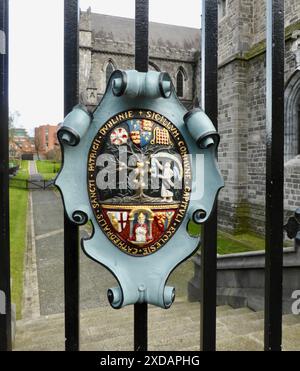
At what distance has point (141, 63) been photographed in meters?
1.31

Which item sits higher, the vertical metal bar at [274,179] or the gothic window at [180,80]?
the gothic window at [180,80]

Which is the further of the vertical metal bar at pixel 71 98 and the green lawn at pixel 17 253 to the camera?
the green lawn at pixel 17 253

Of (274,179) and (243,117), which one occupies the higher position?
(243,117)

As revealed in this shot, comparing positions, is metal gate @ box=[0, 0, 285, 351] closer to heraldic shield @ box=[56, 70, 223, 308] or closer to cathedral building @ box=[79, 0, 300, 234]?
heraldic shield @ box=[56, 70, 223, 308]

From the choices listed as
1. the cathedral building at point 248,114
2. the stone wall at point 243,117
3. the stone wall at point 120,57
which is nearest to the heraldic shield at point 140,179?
the cathedral building at point 248,114

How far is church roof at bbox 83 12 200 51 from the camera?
2414 cm

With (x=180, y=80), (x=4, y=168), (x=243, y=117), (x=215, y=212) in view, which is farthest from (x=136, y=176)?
(x=180, y=80)

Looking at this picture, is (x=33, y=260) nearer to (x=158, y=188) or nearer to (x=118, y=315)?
(x=118, y=315)

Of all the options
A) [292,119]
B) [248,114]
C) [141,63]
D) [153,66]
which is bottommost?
[141,63]

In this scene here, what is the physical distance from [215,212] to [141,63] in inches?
26.4

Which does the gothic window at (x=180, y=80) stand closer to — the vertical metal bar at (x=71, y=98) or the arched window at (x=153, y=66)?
the arched window at (x=153, y=66)

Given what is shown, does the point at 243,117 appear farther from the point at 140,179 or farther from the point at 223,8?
the point at 140,179

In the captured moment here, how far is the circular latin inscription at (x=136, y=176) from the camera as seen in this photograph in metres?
1.23

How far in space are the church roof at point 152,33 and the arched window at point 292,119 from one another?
1496 cm
